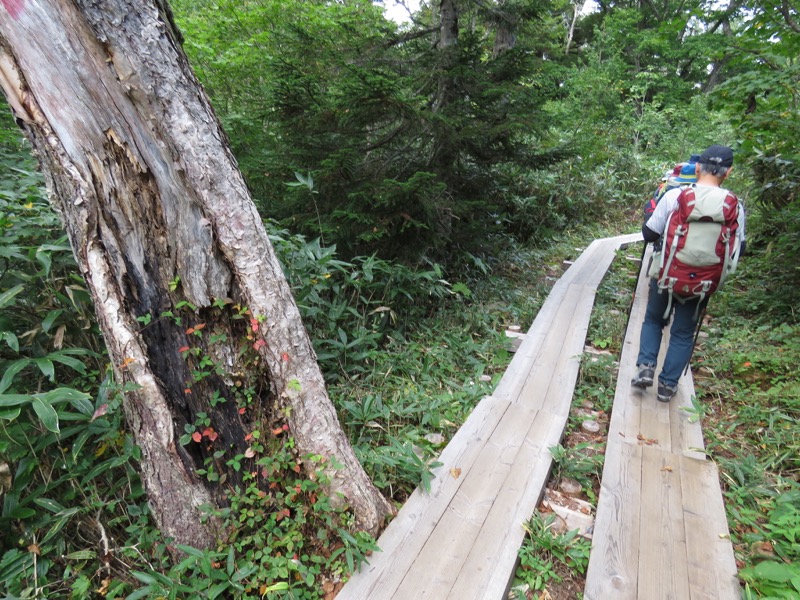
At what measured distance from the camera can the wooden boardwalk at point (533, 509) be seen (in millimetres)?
2068

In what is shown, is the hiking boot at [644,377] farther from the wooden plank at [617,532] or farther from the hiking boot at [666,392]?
the wooden plank at [617,532]

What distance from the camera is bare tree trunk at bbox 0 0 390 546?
1.60 metres

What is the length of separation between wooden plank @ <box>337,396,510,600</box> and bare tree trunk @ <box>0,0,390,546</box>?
0.16 m

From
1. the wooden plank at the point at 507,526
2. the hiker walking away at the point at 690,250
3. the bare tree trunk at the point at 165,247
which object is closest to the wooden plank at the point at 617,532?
the wooden plank at the point at 507,526

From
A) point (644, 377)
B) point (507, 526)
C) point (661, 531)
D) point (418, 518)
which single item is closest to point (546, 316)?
point (644, 377)

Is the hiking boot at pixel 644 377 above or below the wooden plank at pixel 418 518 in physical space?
above

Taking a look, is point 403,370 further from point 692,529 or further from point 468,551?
point 692,529

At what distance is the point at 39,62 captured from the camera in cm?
156

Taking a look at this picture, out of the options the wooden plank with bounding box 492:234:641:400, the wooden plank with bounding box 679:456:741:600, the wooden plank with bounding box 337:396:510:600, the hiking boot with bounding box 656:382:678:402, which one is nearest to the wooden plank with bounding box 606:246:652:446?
the hiking boot with bounding box 656:382:678:402

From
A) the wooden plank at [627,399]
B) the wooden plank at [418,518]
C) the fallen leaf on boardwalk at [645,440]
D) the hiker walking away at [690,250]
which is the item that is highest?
the hiker walking away at [690,250]

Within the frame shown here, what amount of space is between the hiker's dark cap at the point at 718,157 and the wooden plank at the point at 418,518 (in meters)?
2.55

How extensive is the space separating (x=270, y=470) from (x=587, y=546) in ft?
6.11

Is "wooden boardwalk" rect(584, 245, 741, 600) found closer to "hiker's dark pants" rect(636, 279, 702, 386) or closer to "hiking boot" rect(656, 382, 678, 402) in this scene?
"hiking boot" rect(656, 382, 678, 402)

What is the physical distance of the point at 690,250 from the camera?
310 centimetres
